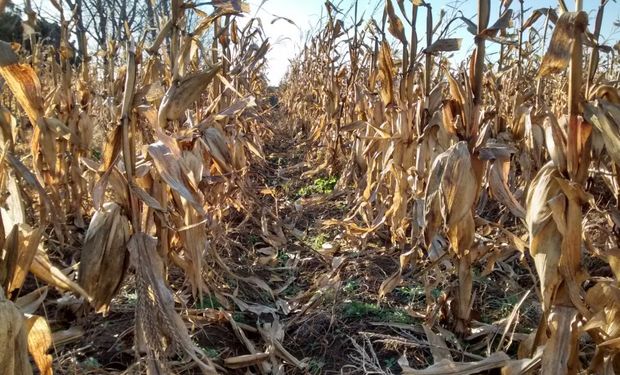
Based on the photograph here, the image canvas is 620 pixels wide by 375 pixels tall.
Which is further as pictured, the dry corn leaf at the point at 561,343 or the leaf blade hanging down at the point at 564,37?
the dry corn leaf at the point at 561,343

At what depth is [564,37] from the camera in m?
1.30

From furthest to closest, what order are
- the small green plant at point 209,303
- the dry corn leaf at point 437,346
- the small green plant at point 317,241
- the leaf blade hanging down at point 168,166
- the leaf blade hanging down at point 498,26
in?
the small green plant at point 317,241 → the small green plant at point 209,303 → the dry corn leaf at point 437,346 → the leaf blade hanging down at point 498,26 → the leaf blade hanging down at point 168,166

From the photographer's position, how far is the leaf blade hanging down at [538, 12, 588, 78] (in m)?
1.29

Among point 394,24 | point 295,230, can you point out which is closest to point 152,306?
point 394,24

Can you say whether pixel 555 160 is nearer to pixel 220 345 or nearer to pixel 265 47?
pixel 220 345

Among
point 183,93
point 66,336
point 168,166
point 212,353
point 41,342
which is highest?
point 183,93

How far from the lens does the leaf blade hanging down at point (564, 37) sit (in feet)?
4.24

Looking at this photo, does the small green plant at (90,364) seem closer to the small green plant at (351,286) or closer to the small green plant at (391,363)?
the small green plant at (391,363)

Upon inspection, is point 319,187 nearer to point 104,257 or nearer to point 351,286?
point 351,286

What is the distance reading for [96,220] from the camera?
1493 mm

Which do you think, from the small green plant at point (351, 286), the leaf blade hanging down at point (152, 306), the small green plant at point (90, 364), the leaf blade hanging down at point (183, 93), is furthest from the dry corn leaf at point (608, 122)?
the small green plant at point (90, 364)

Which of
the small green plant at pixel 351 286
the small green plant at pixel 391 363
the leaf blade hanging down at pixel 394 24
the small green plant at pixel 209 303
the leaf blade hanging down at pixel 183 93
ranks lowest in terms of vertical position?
the small green plant at pixel 391 363

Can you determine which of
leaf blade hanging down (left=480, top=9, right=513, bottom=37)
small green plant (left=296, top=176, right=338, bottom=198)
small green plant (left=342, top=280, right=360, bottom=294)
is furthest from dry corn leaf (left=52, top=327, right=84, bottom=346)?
small green plant (left=296, top=176, right=338, bottom=198)

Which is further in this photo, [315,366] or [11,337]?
[315,366]
